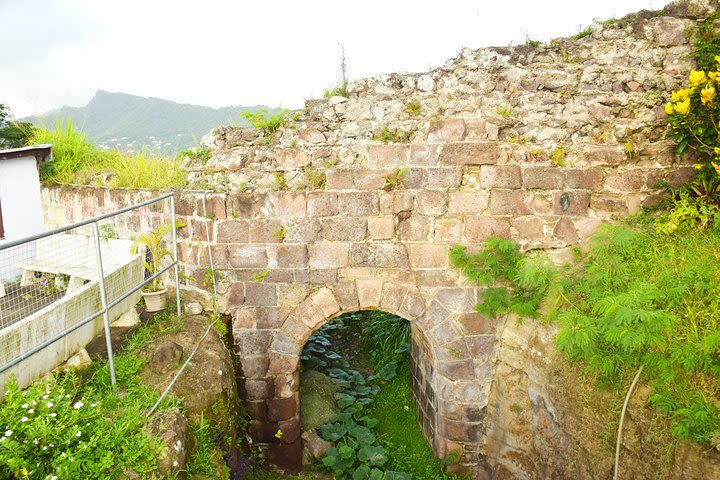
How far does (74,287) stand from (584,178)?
5.99 m

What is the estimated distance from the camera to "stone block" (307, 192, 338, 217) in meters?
4.82

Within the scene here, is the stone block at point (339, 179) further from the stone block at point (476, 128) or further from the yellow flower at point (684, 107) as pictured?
the yellow flower at point (684, 107)

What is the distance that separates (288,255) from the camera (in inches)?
195

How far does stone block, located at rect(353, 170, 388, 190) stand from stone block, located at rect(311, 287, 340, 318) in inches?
48.0

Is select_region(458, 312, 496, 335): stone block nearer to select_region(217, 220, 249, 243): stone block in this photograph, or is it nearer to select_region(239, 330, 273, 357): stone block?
select_region(239, 330, 273, 357): stone block

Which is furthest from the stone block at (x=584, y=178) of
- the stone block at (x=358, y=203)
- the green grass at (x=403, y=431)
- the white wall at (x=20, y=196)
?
the white wall at (x=20, y=196)

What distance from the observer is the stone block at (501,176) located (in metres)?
4.70

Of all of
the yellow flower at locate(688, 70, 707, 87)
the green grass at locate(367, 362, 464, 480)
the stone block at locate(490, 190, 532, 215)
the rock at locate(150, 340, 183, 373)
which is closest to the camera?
the yellow flower at locate(688, 70, 707, 87)

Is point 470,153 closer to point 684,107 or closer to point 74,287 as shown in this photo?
point 684,107

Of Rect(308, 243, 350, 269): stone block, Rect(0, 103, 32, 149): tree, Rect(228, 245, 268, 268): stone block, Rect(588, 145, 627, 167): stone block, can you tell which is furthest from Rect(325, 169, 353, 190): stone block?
Rect(0, 103, 32, 149): tree

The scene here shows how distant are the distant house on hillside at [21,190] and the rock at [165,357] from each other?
16.3 feet

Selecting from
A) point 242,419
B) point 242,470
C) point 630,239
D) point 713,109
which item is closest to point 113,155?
point 242,419

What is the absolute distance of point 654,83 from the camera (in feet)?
15.3

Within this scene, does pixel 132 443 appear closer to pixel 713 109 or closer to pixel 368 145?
pixel 368 145
